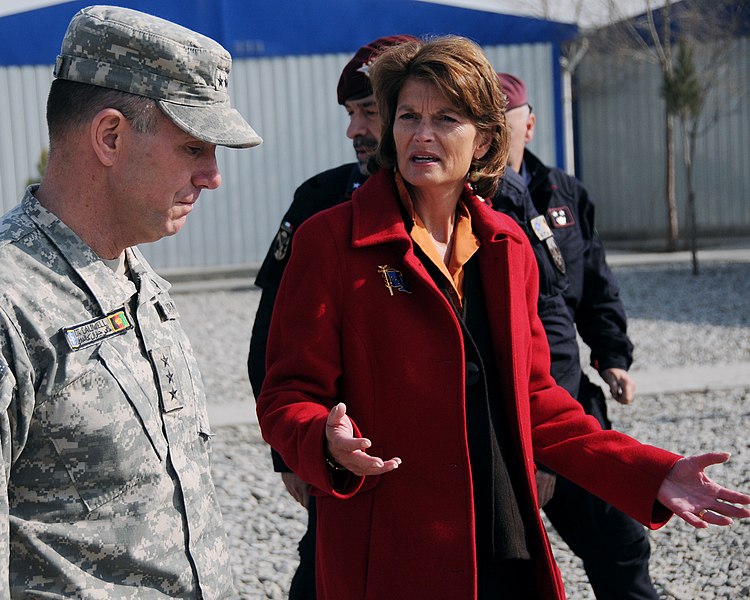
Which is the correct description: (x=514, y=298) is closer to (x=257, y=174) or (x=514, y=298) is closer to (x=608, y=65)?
(x=257, y=174)

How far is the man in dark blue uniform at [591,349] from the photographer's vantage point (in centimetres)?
346

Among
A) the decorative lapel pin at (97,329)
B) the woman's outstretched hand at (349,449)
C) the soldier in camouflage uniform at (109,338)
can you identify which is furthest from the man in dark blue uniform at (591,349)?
the decorative lapel pin at (97,329)

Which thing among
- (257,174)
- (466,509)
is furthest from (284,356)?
(257,174)

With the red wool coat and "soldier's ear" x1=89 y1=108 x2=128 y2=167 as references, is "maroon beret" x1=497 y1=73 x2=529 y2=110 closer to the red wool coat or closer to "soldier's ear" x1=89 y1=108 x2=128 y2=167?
the red wool coat

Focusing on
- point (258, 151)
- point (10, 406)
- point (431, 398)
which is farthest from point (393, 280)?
point (258, 151)

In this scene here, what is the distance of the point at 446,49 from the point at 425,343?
2.51 feet

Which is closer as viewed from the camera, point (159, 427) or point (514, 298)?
point (159, 427)

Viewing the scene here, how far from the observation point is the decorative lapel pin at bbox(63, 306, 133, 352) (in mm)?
1668

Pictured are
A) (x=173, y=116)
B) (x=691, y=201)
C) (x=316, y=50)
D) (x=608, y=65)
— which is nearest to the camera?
(x=173, y=116)

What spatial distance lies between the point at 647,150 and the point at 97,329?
21352 mm

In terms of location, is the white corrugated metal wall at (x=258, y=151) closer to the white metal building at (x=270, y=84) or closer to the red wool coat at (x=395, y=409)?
the white metal building at (x=270, y=84)

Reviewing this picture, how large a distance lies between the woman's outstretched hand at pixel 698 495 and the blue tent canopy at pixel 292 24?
15.6 m

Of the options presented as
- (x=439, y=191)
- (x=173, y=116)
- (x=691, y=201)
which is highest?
(x=173, y=116)

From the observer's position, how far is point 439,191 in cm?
259
